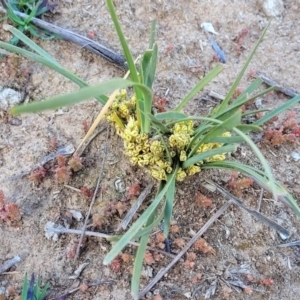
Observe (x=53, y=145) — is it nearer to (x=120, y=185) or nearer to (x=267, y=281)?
(x=120, y=185)

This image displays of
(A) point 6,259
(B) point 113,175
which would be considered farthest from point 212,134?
(A) point 6,259

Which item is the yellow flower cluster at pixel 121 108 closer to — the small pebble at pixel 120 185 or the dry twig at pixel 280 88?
the small pebble at pixel 120 185

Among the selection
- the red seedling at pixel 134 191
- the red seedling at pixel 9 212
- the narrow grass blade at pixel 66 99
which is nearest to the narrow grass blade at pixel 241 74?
the red seedling at pixel 134 191

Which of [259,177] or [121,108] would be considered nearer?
[259,177]

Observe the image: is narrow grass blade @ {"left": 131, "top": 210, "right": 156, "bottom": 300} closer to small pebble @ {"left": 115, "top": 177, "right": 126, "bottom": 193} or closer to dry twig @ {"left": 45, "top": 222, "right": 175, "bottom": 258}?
dry twig @ {"left": 45, "top": 222, "right": 175, "bottom": 258}

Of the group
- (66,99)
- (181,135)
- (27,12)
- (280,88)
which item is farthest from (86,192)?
(280,88)

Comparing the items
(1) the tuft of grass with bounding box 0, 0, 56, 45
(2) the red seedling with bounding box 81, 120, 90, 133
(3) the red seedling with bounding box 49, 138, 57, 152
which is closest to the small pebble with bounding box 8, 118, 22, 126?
(3) the red seedling with bounding box 49, 138, 57, 152
